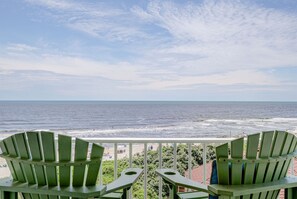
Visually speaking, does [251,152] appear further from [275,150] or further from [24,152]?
[24,152]

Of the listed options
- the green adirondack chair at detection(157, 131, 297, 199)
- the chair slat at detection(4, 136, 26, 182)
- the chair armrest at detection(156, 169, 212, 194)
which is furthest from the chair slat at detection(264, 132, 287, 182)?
the chair slat at detection(4, 136, 26, 182)

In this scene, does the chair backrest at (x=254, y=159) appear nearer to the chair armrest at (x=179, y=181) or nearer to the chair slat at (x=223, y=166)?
the chair slat at (x=223, y=166)

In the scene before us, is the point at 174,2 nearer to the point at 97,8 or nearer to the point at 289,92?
the point at 97,8

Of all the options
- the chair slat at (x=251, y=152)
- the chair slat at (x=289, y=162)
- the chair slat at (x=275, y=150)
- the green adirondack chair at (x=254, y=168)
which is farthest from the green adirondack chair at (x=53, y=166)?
the chair slat at (x=289, y=162)

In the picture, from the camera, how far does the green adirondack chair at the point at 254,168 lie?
1804 millimetres

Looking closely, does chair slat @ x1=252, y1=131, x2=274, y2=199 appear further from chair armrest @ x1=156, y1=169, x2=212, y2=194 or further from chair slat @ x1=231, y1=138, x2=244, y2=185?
chair armrest @ x1=156, y1=169, x2=212, y2=194

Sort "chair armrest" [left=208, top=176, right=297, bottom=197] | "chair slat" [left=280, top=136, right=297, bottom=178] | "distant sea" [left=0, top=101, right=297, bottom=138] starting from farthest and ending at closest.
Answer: "distant sea" [left=0, top=101, right=297, bottom=138], "chair slat" [left=280, top=136, right=297, bottom=178], "chair armrest" [left=208, top=176, right=297, bottom=197]

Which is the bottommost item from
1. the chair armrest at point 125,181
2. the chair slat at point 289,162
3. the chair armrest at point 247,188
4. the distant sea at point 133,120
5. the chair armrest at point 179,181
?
the distant sea at point 133,120

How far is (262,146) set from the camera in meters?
1.88

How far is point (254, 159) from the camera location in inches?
72.4

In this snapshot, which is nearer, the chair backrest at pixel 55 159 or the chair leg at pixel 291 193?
the chair backrest at pixel 55 159

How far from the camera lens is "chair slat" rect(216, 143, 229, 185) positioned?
5.91ft

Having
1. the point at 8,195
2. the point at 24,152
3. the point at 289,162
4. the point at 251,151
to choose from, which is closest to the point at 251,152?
the point at 251,151

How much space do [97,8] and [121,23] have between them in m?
4.72
